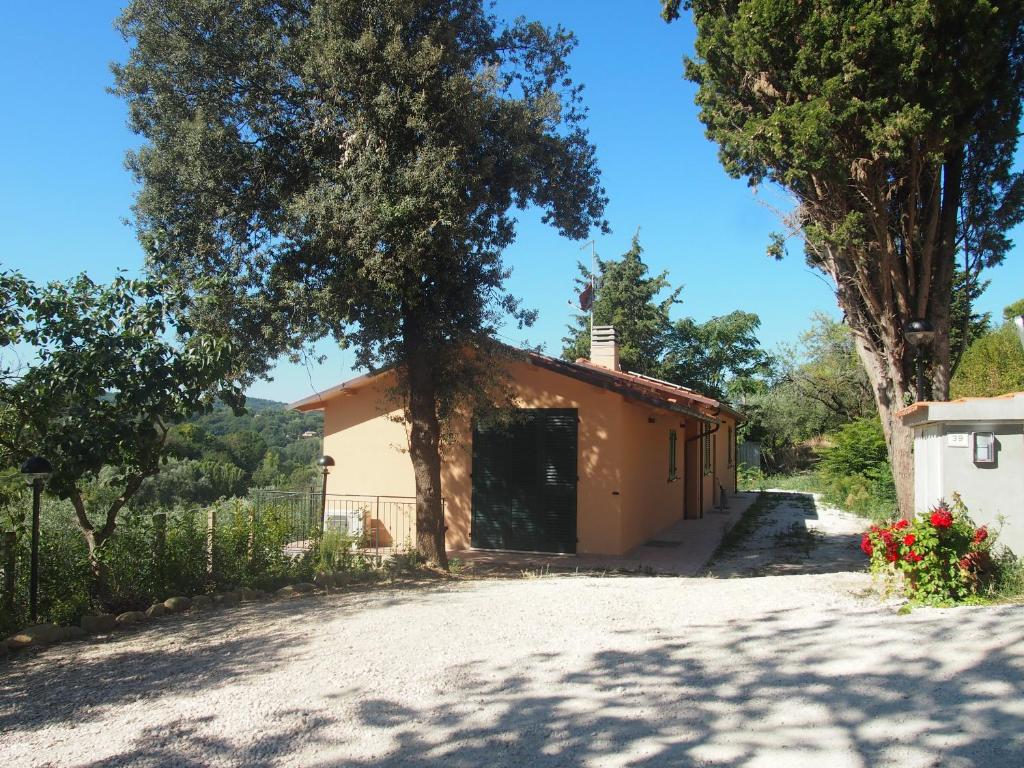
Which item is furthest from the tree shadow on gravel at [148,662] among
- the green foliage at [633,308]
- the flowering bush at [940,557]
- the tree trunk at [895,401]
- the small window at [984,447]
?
the green foliage at [633,308]

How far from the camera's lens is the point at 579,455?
505 inches

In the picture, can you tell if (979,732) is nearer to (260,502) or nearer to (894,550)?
(894,550)

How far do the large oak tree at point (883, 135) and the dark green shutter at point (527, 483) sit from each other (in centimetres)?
477

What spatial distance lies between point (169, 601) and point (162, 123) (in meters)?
6.17

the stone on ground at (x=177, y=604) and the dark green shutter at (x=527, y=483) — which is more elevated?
the dark green shutter at (x=527, y=483)

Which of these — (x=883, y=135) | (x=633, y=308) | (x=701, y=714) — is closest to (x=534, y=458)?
(x=883, y=135)

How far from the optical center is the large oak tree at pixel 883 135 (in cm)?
932

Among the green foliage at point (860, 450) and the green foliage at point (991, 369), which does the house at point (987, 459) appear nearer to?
the green foliage at point (991, 369)

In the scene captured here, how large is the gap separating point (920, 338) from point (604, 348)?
26.4 ft

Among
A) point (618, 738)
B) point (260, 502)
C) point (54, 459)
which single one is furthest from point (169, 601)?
point (618, 738)

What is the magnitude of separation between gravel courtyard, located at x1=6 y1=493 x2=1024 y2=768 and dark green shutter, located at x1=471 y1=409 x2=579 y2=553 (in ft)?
19.3

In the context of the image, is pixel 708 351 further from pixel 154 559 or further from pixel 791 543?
pixel 154 559

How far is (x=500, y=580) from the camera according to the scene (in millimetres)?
9953

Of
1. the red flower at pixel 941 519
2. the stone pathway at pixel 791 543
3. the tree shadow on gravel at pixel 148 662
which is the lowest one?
the stone pathway at pixel 791 543
